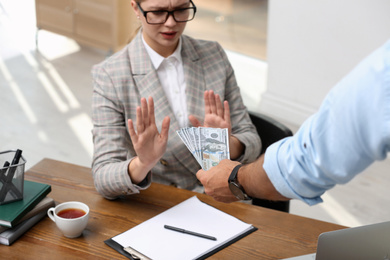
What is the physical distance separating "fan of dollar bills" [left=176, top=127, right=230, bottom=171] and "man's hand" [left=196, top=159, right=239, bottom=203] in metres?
0.08

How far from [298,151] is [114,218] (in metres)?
0.80

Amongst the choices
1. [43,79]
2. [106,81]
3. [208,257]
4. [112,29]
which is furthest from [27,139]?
[208,257]

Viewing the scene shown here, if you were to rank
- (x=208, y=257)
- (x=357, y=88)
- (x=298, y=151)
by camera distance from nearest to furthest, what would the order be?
(x=357, y=88) < (x=298, y=151) < (x=208, y=257)

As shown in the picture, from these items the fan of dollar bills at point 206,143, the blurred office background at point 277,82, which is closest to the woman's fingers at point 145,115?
the fan of dollar bills at point 206,143

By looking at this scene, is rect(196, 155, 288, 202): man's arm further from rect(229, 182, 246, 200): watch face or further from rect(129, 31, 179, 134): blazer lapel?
rect(129, 31, 179, 134): blazer lapel

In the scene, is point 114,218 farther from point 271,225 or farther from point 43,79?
point 43,79

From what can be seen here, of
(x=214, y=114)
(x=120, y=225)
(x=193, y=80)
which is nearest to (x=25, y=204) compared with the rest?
(x=120, y=225)

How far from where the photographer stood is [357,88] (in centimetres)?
105

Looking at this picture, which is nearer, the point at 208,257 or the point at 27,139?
the point at 208,257

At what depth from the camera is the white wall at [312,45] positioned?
12.9ft

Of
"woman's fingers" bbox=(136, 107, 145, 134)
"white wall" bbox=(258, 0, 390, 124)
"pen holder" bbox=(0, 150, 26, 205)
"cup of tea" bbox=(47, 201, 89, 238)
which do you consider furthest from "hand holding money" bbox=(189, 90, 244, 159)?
"white wall" bbox=(258, 0, 390, 124)

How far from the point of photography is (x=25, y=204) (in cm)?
175

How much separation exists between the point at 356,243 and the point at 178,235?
543 mm

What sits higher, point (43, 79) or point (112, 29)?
point (112, 29)
